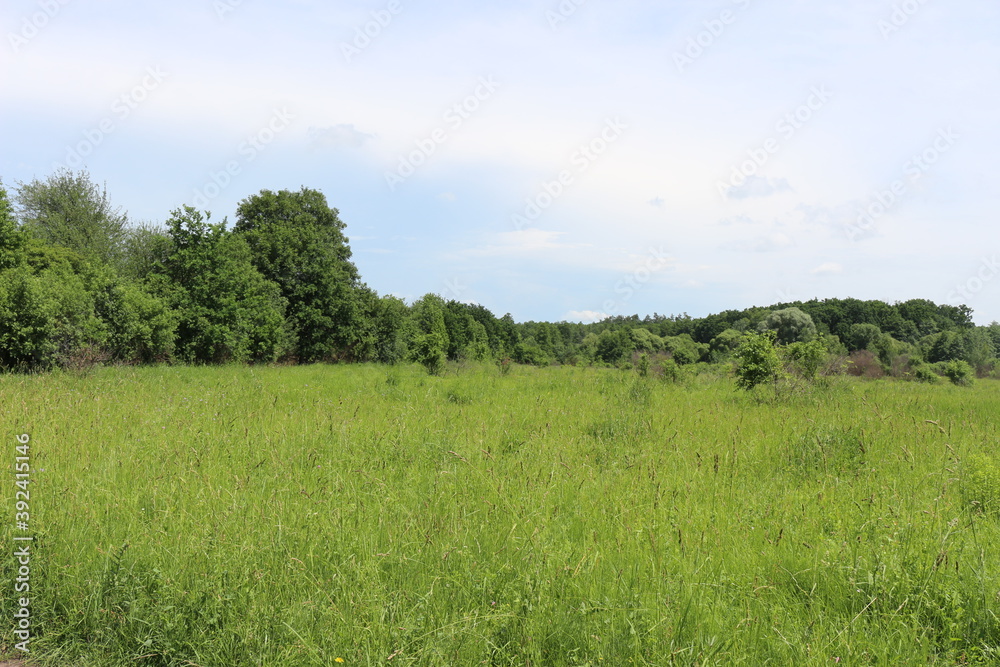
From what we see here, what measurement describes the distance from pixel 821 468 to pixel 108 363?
2007cm

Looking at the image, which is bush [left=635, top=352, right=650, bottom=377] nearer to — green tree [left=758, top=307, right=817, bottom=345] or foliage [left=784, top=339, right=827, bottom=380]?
foliage [left=784, top=339, right=827, bottom=380]

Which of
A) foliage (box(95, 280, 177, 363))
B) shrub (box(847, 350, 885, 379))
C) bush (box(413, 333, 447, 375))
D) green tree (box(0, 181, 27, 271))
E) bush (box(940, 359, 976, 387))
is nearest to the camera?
foliage (box(95, 280, 177, 363))

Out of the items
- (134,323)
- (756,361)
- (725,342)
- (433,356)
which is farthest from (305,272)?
(725,342)

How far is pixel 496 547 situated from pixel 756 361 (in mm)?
10289

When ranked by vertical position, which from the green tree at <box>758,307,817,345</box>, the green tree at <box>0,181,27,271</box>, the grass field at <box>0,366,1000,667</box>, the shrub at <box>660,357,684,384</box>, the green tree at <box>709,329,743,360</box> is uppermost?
the green tree at <box>0,181,27,271</box>

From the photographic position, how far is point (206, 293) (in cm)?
2195

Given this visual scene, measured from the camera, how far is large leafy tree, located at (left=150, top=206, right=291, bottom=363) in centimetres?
2147

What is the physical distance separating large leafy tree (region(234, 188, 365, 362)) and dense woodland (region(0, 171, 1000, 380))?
0.26ft

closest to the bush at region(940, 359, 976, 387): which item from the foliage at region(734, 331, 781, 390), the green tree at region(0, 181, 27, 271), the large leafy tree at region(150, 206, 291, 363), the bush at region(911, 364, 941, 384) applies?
the bush at region(911, 364, 941, 384)

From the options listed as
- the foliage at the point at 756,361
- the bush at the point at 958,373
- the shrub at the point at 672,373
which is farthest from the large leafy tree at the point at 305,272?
the bush at the point at 958,373

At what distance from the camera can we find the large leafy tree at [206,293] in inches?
845

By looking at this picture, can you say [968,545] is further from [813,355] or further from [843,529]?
[813,355]

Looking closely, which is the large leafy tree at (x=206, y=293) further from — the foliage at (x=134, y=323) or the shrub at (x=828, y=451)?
the shrub at (x=828, y=451)

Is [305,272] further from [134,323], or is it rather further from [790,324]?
[790,324]
